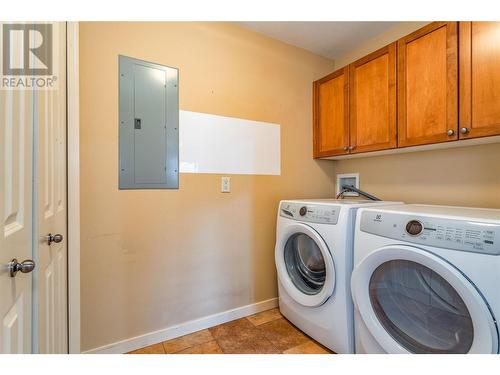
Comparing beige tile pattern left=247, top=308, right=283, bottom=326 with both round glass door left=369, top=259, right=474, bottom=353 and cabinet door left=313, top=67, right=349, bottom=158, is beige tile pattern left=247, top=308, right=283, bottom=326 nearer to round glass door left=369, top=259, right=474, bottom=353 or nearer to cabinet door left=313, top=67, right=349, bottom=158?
round glass door left=369, top=259, right=474, bottom=353

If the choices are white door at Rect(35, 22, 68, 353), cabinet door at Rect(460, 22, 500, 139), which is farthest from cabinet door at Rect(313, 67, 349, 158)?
A: white door at Rect(35, 22, 68, 353)

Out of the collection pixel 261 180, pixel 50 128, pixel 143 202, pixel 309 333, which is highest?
pixel 50 128

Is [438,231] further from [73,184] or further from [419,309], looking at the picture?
[73,184]

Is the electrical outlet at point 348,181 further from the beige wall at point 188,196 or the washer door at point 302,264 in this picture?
the washer door at point 302,264

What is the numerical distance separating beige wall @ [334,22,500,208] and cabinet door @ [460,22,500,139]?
0.33 m

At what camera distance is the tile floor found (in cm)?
143

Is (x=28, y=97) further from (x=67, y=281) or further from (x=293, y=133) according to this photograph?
(x=293, y=133)

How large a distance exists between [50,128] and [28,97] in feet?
0.83

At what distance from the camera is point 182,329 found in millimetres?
1574

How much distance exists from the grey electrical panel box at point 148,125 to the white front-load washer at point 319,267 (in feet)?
2.89

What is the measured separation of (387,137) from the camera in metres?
1.57

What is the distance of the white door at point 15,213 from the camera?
1.82ft
